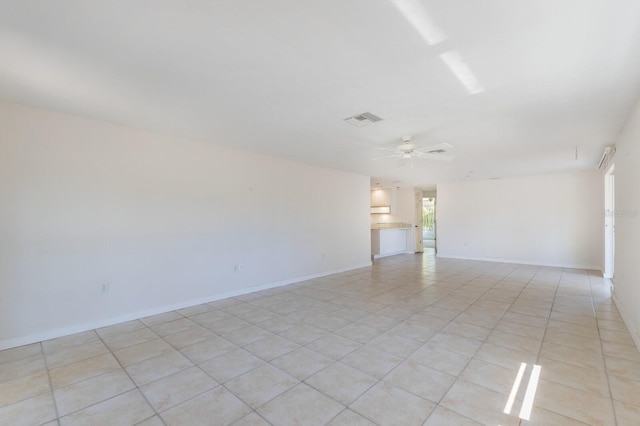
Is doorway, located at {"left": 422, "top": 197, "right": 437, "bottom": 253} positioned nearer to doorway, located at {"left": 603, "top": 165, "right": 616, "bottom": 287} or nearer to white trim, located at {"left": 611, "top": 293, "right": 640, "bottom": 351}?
doorway, located at {"left": 603, "top": 165, "right": 616, "bottom": 287}

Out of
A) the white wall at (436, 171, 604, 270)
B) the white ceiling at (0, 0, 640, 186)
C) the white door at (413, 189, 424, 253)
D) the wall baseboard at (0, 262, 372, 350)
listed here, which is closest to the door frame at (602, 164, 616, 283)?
the white wall at (436, 171, 604, 270)

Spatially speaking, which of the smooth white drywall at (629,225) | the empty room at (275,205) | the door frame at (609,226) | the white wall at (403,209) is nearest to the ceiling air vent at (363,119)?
the empty room at (275,205)

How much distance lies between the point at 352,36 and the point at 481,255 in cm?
836

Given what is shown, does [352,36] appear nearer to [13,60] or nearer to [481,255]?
[13,60]

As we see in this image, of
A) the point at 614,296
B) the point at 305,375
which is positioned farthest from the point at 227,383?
the point at 614,296

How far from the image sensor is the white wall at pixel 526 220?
6871 millimetres

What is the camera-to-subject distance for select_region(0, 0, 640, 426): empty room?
183 cm

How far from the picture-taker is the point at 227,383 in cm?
226

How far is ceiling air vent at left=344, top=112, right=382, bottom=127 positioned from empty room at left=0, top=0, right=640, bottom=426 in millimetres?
46

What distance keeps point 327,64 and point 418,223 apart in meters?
8.94

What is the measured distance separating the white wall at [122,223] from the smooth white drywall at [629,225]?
4685mm

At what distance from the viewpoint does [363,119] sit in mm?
3322

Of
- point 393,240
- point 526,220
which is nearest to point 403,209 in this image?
point 393,240

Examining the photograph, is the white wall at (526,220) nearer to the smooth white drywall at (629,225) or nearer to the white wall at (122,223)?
the smooth white drywall at (629,225)
